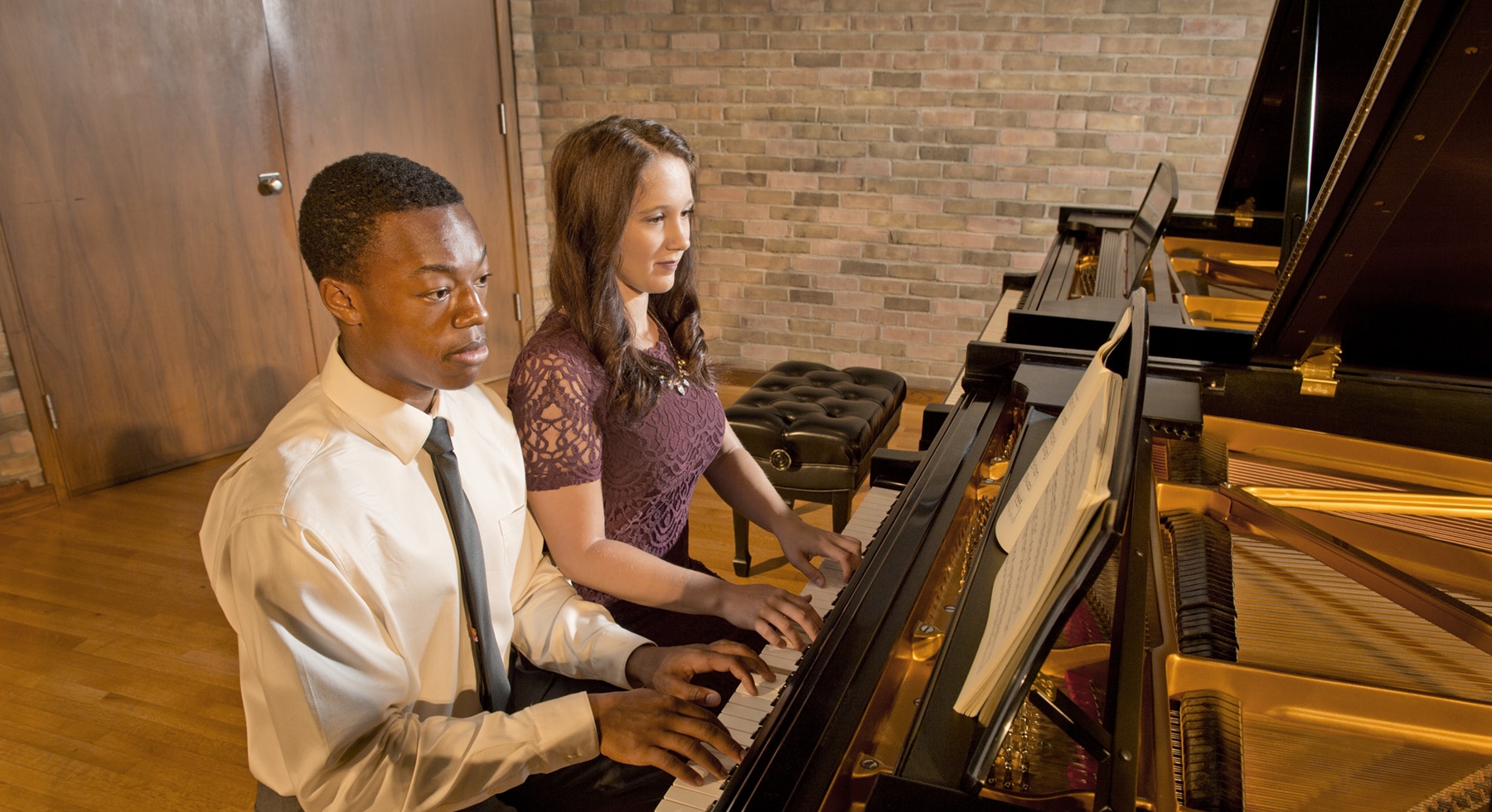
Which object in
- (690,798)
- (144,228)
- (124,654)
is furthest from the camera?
(144,228)

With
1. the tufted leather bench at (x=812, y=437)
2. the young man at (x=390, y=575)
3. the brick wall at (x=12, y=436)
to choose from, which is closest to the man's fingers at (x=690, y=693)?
the young man at (x=390, y=575)

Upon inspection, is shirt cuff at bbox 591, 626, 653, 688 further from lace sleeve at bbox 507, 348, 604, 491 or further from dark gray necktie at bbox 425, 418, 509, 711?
lace sleeve at bbox 507, 348, 604, 491

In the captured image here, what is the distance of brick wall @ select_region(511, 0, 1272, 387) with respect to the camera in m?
4.39

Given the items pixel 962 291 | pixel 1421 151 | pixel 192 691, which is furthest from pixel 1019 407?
pixel 962 291

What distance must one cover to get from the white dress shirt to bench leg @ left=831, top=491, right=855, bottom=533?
165cm

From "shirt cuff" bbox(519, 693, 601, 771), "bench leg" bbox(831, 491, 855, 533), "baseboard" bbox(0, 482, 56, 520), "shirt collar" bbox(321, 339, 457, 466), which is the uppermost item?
"shirt collar" bbox(321, 339, 457, 466)

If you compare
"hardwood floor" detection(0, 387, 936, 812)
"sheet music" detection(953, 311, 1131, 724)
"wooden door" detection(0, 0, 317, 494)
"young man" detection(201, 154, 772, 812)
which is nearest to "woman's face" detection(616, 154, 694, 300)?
"young man" detection(201, 154, 772, 812)

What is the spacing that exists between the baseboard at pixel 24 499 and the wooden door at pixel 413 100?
130 cm

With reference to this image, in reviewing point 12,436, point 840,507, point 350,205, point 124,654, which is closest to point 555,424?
point 350,205

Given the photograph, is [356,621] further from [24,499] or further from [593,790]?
[24,499]

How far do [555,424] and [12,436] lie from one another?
325cm

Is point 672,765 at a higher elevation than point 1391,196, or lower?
lower

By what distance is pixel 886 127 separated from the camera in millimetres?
4828

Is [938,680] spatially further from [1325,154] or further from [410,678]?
[1325,154]
